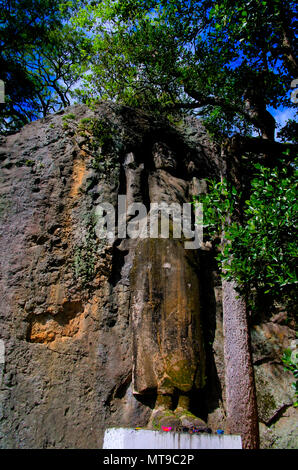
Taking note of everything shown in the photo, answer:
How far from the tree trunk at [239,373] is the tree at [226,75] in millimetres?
14

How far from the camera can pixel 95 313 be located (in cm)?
671

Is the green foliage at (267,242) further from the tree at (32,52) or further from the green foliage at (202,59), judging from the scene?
the tree at (32,52)

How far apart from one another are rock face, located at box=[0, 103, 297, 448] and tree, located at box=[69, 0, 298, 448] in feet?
2.68

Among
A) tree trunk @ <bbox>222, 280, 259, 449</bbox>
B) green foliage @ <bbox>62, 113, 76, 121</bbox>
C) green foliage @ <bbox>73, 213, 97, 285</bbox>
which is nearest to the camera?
tree trunk @ <bbox>222, 280, 259, 449</bbox>

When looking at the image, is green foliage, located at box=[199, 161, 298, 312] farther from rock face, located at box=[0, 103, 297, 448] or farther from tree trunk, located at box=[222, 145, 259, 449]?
rock face, located at box=[0, 103, 297, 448]

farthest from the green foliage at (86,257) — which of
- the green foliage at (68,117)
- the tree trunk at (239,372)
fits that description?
the green foliage at (68,117)

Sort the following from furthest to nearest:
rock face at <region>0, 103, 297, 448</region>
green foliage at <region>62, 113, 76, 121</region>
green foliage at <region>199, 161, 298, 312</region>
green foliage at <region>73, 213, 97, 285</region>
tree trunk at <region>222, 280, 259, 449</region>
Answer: green foliage at <region>62, 113, 76, 121</region>, green foliage at <region>73, 213, 97, 285</region>, rock face at <region>0, 103, 297, 448</region>, tree trunk at <region>222, 280, 259, 449</region>, green foliage at <region>199, 161, 298, 312</region>

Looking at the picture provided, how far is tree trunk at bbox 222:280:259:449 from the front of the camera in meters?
5.25

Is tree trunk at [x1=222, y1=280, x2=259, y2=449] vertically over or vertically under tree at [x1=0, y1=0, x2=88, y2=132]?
under

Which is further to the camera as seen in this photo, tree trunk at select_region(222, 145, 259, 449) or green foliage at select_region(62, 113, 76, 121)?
green foliage at select_region(62, 113, 76, 121)

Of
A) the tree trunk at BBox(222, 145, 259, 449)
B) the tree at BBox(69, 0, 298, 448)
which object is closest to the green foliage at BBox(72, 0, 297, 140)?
the tree at BBox(69, 0, 298, 448)

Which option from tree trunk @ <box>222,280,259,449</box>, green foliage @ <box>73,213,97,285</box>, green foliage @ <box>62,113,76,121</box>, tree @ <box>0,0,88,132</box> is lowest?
tree trunk @ <box>222,280,259,449</box>
